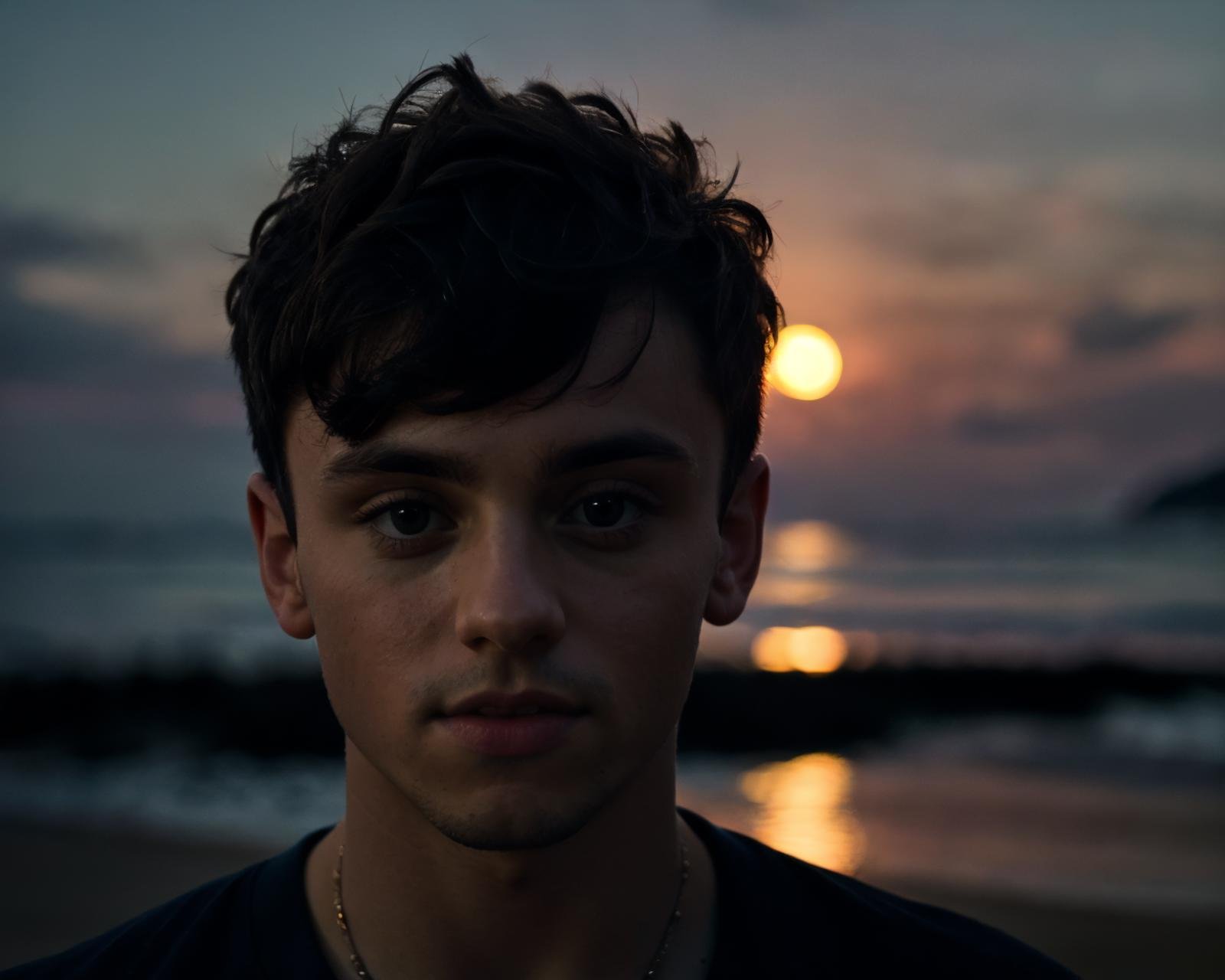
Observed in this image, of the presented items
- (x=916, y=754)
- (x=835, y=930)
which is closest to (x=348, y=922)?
(x=835, y=930)

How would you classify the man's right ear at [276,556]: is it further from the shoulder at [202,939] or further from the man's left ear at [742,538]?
the man's left ear at [742,538]

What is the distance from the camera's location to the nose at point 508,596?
1810 millimetres

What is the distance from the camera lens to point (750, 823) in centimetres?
814

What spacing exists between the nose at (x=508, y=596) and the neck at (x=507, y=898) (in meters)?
0.42

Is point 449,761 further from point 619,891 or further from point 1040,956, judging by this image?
point 1040,956

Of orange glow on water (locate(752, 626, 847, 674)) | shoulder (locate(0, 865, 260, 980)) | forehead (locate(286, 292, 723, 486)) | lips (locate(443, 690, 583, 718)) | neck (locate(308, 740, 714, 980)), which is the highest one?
orange glow on water (locate(752, 626, 847, 674))

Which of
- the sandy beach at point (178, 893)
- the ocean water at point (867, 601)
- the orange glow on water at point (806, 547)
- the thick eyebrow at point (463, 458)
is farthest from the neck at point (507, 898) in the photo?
the orange glow on water at point (806, 547)

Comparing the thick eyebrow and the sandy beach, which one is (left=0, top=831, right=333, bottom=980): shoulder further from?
the sandy beach

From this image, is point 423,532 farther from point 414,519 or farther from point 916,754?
point 916,754

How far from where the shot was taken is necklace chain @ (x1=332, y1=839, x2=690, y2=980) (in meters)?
2.17

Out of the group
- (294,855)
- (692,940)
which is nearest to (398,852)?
(294,855)

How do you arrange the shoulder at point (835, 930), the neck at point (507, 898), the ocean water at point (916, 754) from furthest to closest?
the ocean water at point (916, 754) < the shoulder at point (835, 930) < the neck at point (507, 898)

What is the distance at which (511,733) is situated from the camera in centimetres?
184

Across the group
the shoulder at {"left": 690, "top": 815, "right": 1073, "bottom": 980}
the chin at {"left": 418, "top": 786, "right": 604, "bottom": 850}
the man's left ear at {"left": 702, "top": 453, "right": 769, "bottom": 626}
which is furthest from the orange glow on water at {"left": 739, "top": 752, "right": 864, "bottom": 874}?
the chin at {"left": 418, "top": 786, "right": 604, "bottom": 850}
